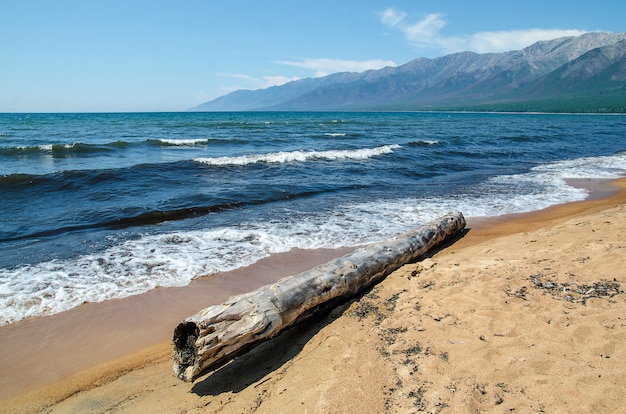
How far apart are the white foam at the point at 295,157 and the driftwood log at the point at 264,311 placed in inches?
509

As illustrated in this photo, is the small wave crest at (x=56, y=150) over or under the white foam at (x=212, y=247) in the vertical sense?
over

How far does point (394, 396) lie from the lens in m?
2.88

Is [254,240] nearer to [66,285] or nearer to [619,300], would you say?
[66,285]

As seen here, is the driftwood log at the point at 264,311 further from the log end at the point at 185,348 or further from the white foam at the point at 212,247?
the white foam at the point at 212,247

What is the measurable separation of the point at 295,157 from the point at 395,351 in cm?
1602

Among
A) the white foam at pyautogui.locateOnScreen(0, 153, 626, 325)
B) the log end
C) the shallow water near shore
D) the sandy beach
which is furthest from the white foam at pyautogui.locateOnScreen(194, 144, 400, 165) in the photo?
the log end

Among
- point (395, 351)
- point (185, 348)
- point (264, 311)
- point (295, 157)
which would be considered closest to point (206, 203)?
point (264, 311)

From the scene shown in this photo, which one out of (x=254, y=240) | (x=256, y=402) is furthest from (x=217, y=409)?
(x=254, y=240)

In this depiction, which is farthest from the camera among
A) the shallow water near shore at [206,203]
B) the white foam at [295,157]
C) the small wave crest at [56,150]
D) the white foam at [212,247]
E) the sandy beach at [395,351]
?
the small wave crest at [56,150]

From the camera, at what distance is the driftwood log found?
3.29 metres

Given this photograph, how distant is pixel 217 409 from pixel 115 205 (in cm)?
853

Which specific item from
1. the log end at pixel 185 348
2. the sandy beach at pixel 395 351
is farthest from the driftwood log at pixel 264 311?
the sandy beach at pixel 395 351

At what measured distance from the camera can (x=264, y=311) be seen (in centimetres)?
363

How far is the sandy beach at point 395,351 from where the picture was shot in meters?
2.85
